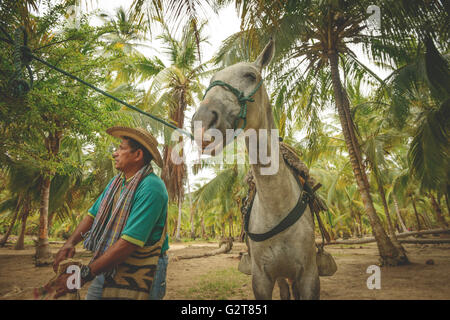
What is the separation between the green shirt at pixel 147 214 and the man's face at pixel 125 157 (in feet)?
0.70

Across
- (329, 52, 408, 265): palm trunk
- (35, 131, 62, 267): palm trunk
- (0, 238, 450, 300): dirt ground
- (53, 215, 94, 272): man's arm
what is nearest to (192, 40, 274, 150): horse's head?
(53, 215, 94, 272): man's arm

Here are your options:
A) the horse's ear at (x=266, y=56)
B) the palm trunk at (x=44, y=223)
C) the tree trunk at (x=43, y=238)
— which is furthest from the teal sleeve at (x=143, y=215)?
the tree trunk at (x=43, y=238)

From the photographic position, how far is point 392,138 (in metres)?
11.7

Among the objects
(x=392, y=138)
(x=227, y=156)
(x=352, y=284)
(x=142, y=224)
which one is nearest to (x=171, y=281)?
(x=352, y=284)

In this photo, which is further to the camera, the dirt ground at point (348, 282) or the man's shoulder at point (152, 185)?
the dirt ground at point (348, 282)

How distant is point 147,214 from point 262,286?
3.74 ft

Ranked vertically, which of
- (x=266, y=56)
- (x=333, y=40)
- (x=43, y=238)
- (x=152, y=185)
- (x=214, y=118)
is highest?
(x=333, y=40)

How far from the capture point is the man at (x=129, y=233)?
1411 millimetres

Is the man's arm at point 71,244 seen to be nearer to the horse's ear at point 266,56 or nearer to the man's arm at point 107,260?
the man's arm at point 107,260

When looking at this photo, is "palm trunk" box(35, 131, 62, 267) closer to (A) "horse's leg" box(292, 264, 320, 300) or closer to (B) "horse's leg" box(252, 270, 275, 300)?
(B) "horse's leg" box(252, 270, 275, 300)

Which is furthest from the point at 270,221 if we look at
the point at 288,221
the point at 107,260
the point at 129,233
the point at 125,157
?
the point at 125,157

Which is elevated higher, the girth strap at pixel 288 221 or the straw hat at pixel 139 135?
the straw hat at pixel 139 135

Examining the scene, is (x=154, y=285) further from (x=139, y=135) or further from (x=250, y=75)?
(x=250, y=75)

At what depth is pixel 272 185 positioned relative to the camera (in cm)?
184
